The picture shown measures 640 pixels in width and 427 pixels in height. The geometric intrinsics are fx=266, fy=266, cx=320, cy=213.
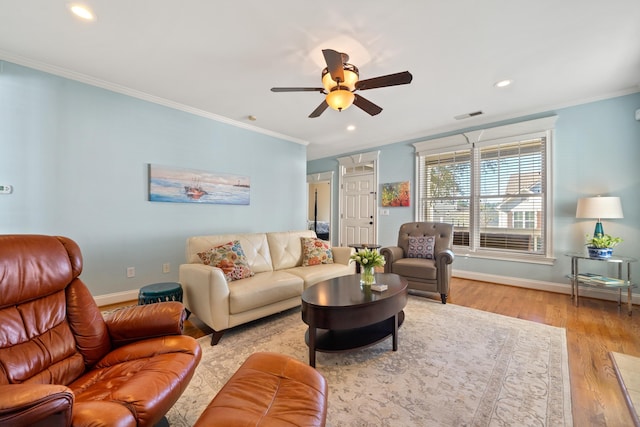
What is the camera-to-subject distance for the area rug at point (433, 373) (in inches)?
57.4

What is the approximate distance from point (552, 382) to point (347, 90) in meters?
2.56

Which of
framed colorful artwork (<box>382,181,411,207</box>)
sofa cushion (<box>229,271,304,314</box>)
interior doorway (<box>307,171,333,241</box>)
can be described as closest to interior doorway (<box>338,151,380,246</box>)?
framed colorful artwork (<box>382,181,411,207</box>)

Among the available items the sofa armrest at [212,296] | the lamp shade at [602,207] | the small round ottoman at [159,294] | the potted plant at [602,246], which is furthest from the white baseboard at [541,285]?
the small round ottoman at [159,294]

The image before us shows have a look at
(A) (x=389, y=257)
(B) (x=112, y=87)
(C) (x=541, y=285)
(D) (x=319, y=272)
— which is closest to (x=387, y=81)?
(D) (x=319, y=272)

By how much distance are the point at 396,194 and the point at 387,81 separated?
11.0 feet

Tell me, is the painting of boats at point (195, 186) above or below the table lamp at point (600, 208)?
above

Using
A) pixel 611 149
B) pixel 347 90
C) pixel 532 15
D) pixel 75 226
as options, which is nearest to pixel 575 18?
pixel 532 15

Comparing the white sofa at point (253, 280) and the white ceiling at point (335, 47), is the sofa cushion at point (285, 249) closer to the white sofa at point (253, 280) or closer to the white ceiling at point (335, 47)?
the white sofa at point (253, 280)

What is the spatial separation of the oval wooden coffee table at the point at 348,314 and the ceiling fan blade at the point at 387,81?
1677 millimetres

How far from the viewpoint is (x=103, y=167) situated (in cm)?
314

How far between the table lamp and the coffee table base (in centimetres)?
290

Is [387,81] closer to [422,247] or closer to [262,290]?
[262,290]

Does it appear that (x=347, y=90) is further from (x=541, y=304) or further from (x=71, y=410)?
(x=541, y=304)

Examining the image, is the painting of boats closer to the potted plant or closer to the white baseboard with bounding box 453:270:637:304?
the white baseboard with bounding box 453:270:637:304
